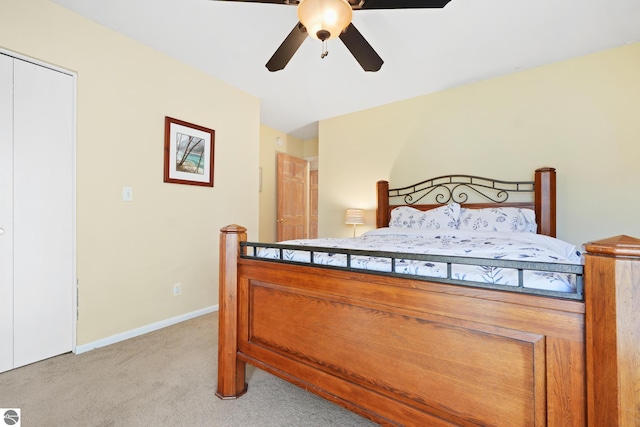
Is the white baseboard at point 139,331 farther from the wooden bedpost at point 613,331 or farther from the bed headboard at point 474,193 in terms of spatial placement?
the wooden bedpost at point 613,331

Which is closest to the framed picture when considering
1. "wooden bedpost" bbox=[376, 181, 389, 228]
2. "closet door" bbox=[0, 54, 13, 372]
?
"closet door" bbox=[0, 54, 13, 372]

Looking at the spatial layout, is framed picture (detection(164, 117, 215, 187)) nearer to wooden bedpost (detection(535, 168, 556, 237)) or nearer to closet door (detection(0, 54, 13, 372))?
closet door (detection(0, 54, 13, 372))

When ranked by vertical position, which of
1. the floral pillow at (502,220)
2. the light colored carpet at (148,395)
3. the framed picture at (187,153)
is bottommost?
the light colored carpet at (148,395)

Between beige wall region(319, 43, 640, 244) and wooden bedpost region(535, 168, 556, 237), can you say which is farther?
wooden bedpost region(535, 168, 556, 237)

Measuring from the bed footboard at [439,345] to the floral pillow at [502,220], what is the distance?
1944mm

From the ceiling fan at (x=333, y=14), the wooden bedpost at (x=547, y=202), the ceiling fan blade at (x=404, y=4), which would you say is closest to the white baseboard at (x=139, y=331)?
the ceiling fan at (x=333, y=14)

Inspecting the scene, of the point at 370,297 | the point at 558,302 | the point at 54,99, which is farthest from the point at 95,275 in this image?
the point at 558,302

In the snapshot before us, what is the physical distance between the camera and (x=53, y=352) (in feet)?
6.52

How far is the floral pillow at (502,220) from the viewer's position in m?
2.48

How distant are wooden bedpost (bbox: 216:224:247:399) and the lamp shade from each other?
7.21 feet

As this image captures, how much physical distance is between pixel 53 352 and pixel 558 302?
9.57 feet

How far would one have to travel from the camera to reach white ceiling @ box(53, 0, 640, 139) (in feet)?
6.52

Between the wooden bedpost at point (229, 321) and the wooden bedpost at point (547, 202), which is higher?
the wooden bedpost at point (547, 202)

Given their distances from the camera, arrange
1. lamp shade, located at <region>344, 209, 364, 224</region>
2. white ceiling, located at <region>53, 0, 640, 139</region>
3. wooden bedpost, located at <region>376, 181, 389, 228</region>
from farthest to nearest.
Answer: lamp shade, located at <region>344, 209, 364, 224</region>
wooden bedpost, located at <region>376, 181, 389, 228</region>
white ceiling, located at <region>53, 0, 640, 139</region>
